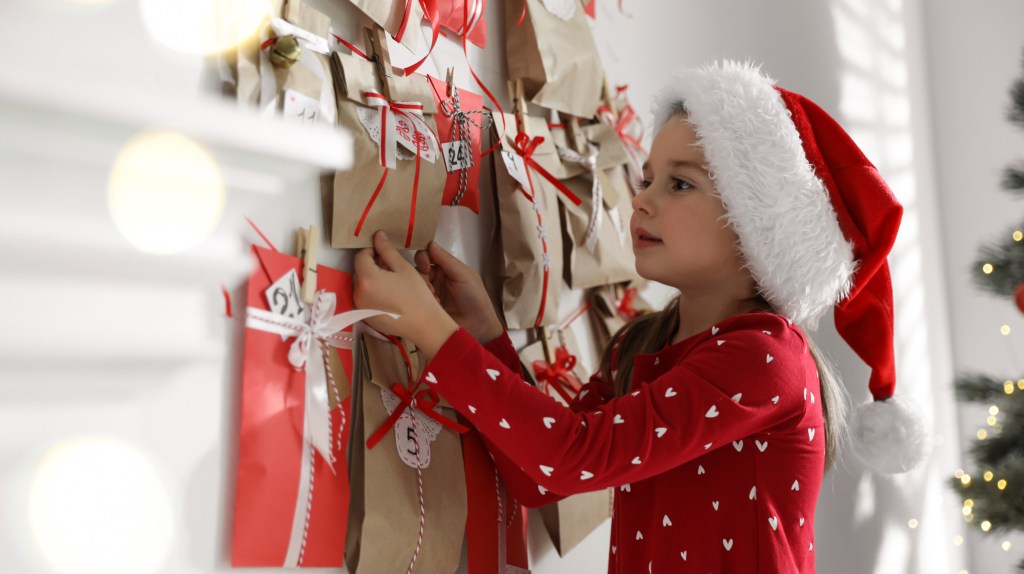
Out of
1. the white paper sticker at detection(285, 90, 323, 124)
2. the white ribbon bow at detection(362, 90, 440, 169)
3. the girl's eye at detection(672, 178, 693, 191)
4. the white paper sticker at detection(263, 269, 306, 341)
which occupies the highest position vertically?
the white paper sticker at detection(285, 90, 323, 124)

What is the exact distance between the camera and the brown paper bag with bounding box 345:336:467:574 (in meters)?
0.86

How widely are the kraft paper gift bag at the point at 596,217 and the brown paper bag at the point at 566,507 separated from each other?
97 mm

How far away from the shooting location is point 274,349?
786 millimetres

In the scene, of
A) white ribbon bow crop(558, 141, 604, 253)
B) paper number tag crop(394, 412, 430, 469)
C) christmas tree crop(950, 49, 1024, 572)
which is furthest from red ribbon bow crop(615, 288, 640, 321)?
christmas tree crop(950, 49, 1024, 572)

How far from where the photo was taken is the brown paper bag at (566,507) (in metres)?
1.12

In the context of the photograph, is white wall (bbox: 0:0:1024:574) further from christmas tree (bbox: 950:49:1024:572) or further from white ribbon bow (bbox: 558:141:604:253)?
christmas tree (bbox: 950:49:1024:572)

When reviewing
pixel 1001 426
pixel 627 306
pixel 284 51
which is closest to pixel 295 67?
pixel 284 51

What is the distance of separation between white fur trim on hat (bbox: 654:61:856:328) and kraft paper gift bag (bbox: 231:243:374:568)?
47cm

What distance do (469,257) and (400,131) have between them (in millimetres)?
226

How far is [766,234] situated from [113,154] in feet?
2.29

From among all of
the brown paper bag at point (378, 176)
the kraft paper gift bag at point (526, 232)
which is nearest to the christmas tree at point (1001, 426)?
the kraft paper gift bag at point (526, 232)

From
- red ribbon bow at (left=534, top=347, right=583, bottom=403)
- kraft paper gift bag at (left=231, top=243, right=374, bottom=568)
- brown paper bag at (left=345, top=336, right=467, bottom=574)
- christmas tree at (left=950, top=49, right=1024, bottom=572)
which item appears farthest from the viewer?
christmas tree at (left=950, top=49, right=1024, bottom=572)

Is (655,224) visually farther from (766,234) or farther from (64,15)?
(64,15)

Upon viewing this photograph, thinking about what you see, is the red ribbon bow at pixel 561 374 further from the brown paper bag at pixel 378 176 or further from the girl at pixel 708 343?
the brown paper bag at pixel 378 176
